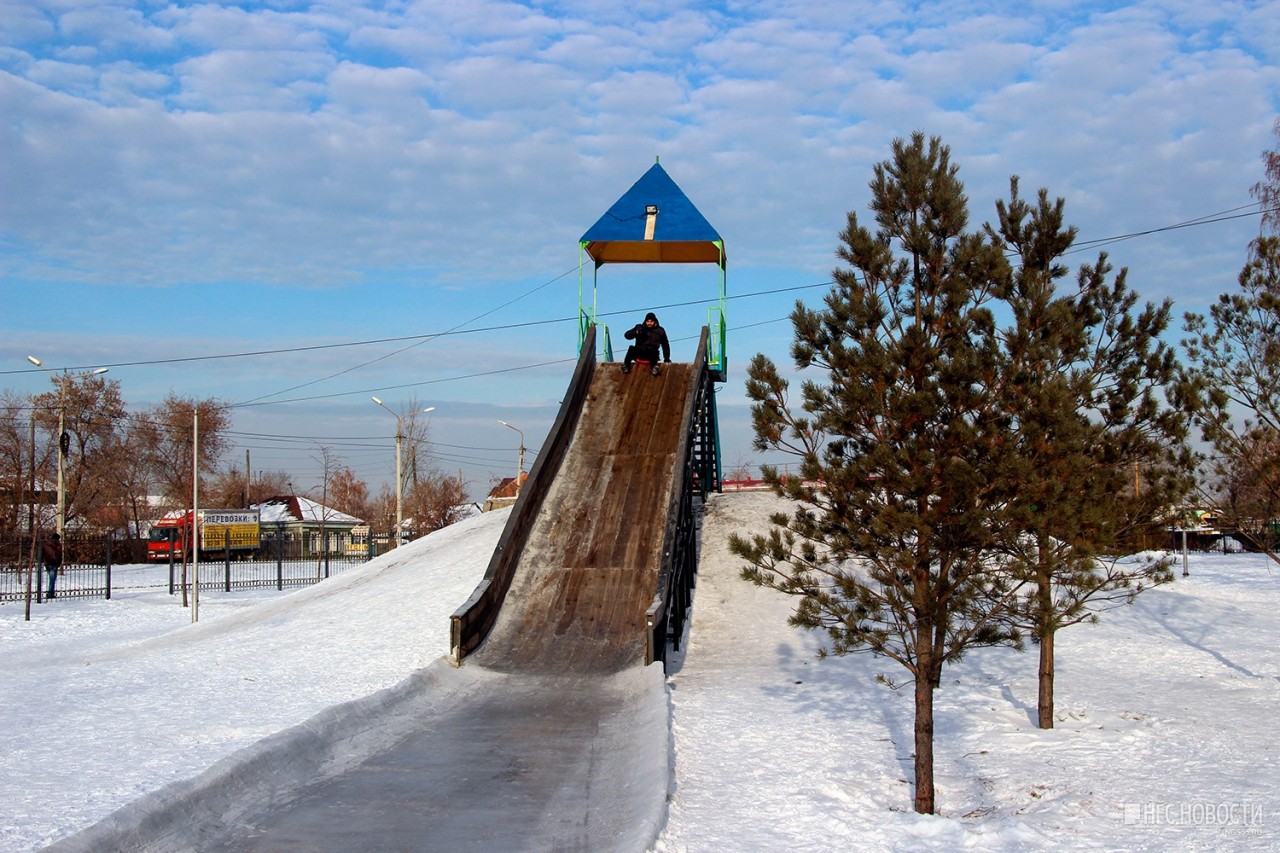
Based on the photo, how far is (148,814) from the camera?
641cm

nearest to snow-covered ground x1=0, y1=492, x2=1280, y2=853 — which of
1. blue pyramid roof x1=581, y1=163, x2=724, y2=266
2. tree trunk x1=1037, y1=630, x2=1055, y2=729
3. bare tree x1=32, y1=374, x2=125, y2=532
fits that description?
tree trunk x1=1037, y1=630, x2=1055, y2=729

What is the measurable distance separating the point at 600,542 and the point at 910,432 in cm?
900

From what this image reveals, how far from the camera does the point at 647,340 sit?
2327cm

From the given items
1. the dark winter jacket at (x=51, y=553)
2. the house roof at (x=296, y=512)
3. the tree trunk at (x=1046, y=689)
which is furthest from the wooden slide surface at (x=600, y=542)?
the house roof at (x=296, y=512)

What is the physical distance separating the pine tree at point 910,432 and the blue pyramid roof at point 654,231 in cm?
1372

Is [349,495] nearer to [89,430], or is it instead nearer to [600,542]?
[89,430]

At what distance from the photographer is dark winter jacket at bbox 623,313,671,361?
23.2m

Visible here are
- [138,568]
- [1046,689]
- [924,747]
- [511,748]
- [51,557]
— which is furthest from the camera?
[138,568]

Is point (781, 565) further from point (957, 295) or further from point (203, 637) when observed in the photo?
point (957, 295)

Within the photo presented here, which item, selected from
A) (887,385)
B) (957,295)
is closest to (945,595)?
(887,385)

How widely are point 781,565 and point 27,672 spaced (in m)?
11.6

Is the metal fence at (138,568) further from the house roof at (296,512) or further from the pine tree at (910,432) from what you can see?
the pine tree at (910,432)

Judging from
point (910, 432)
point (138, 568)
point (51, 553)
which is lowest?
point (138, 568)

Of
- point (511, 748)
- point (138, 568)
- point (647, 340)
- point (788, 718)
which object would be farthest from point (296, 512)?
point (511, 748)
